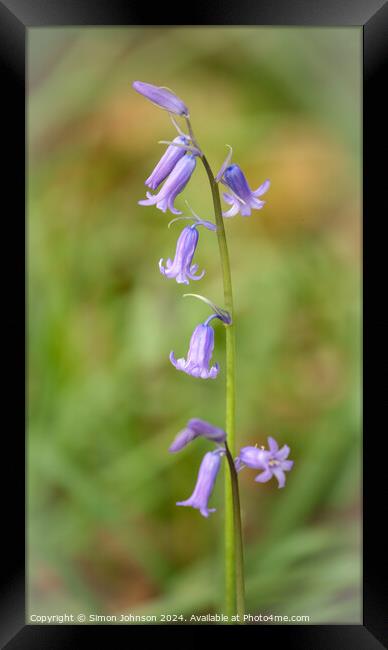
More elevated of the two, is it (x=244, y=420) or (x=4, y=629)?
(x=244, y=420)

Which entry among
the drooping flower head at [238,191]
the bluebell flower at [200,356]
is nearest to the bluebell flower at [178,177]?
the drooping flower head at [238,191]

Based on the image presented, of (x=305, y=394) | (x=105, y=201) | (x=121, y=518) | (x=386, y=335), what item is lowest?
(x=121, y=518)

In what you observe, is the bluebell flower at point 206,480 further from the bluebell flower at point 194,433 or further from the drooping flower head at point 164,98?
the drooping flower head at point 164,98

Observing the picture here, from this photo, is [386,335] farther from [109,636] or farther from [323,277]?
[109,636]

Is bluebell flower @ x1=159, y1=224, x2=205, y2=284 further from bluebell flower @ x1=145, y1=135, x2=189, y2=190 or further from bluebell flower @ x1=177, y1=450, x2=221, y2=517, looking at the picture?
bluebell flower @ x1=177, y1=450, x2=221, y2=517

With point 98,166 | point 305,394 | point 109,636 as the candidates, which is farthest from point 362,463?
point 98,166

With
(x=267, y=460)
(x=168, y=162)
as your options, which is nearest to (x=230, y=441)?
(x=267, y=460)

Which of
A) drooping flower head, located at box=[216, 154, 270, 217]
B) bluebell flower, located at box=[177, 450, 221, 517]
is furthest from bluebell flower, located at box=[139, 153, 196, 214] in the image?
bluebell flower, located at box=[177, 450, 221, 517]
